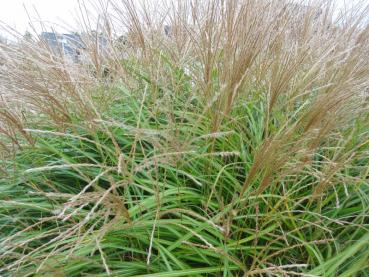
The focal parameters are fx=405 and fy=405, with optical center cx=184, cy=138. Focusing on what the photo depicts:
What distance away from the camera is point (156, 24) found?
193 centimetres

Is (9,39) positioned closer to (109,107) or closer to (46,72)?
(46,72)

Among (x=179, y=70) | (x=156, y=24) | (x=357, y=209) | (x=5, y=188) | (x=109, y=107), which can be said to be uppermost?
(x=156, y=24)

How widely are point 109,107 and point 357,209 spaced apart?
0.95 meters

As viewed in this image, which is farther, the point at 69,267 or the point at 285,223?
the point at 285,223

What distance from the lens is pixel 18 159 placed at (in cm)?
141

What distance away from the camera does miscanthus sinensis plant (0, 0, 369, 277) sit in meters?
0.92

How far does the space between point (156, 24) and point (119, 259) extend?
1.23 metres

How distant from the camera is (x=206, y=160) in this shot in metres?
1.17

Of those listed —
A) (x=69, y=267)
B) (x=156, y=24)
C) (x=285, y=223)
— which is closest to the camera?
(x=69, y=267)

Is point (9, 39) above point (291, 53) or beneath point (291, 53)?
above

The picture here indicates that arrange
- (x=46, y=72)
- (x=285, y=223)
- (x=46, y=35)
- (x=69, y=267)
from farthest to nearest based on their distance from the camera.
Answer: (x=46, y=35) < (x=46, y=72) < (x=285, y=223) < (x=69, y=267)

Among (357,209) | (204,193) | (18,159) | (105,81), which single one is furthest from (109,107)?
(357,209)

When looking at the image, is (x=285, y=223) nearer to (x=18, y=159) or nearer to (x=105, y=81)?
(x=18, y=159)

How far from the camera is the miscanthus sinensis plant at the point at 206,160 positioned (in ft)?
3.03
